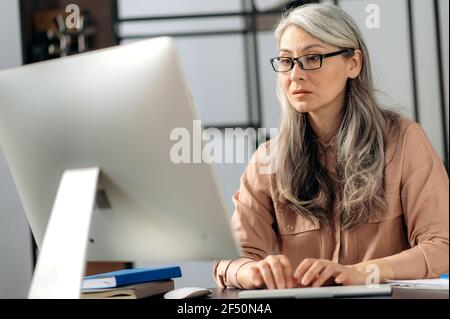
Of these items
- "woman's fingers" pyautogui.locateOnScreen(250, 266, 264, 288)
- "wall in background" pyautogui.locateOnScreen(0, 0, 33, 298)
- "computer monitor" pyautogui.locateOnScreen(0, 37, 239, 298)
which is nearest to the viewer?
"computer monitor" pyautogui.locateOnScreen(0, 37, 239, 298)

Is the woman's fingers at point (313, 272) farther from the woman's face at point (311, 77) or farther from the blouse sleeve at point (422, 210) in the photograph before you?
the woman's face at point (311, 77)

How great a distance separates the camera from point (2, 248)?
4133 mm

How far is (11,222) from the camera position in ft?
13.6

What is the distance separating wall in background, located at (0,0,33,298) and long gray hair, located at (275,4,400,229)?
2.32 metres

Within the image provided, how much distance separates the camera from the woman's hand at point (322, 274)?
1.63 m

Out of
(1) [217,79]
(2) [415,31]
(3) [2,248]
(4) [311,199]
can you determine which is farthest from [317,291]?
(1) [217,79]

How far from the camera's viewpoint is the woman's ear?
2.21m

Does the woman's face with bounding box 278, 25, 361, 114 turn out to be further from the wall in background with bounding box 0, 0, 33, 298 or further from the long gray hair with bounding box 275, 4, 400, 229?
the wall in background with bounding box 0, 0, 33, 298

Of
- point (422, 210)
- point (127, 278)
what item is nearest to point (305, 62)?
point (422, 210)

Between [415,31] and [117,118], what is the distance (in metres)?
2.81

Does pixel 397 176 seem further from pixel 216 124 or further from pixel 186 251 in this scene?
pixel 216 124

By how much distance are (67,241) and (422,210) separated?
100cm

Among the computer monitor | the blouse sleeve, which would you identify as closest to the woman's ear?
the blouse sleeve
